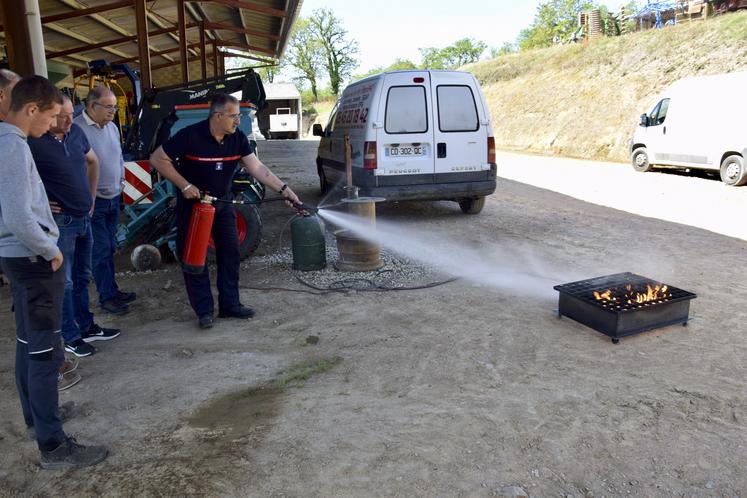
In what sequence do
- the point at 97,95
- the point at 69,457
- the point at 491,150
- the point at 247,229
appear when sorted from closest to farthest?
the point at 69,457 → the point at 97,95 → the point at 247,229 → the point at 491,150

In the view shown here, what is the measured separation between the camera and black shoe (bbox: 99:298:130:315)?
5.04 m

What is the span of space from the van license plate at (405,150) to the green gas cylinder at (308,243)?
239 centimetres

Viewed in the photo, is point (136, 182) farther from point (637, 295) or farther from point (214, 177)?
point (637, 295)

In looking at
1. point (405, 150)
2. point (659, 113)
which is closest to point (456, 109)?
point (405, 150)

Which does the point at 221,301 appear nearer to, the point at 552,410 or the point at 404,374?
the point at 404,374

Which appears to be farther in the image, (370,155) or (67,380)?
(370,155)

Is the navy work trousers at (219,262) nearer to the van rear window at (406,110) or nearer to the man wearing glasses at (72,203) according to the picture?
the man wearing glasses at (72,203)

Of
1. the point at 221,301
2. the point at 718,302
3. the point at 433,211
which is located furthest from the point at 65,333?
the point at 433,211

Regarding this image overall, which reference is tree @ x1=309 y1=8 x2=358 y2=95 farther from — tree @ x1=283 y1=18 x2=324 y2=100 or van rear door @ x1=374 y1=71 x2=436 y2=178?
van rear door @ x1=374 y1=71 x2=436 y2=178

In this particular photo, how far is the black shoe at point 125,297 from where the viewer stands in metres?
5.17

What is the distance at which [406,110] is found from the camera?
8328 millimetres

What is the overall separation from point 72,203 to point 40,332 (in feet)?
3.60

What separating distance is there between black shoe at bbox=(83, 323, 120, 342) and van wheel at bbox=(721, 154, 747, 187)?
41.3 ft

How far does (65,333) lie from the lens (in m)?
4.05
